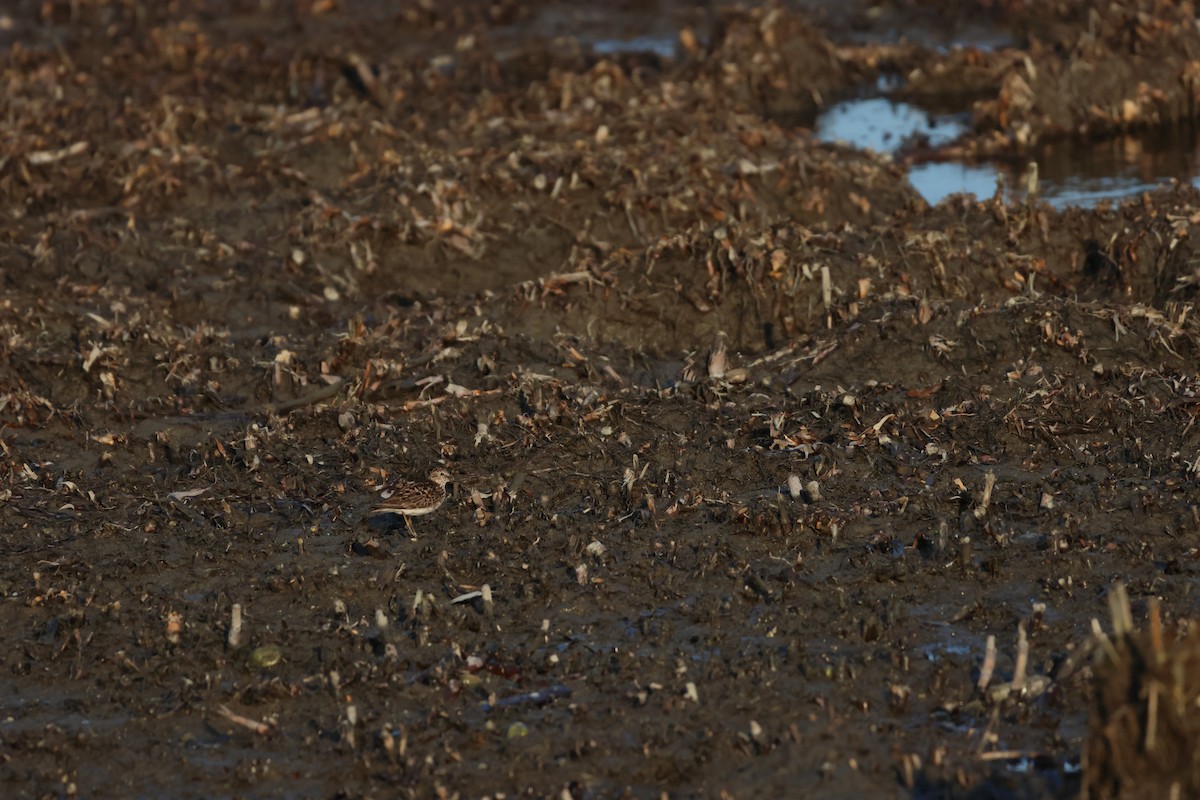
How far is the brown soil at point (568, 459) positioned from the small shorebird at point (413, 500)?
101mm

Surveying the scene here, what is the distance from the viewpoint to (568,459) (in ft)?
22.8

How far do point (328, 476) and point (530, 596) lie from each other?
1545 mm

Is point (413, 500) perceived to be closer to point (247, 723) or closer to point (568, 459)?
point (568, 459)

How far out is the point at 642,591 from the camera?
5926 mm

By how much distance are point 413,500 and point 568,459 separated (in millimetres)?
818

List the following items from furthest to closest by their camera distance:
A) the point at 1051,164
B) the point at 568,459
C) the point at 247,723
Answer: the point at 1051,164 → the point at 568,459 → the point at 247,723

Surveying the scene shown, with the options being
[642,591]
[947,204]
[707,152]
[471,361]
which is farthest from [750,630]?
[707,152]

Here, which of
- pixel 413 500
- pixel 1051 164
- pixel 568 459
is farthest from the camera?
pixel 1051 164

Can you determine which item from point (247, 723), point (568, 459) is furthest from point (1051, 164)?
point (247, 723)

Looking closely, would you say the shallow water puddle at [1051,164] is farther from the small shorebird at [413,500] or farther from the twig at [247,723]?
the twig at [247,723]

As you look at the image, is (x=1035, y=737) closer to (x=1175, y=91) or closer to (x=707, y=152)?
(x=707, y=152)

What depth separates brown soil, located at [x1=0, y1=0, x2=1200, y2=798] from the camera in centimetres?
512

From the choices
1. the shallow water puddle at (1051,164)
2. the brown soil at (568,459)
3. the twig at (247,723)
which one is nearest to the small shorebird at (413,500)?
the brown soil at (568,459)

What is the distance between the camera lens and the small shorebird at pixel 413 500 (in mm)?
6398
